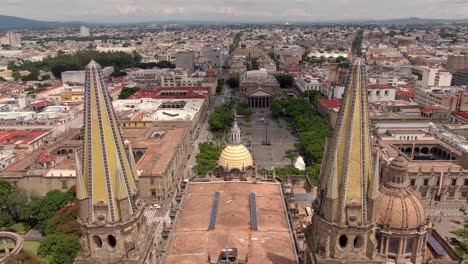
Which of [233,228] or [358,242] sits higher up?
[358,242]

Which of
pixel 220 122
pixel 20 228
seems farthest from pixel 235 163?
pixel 220 122

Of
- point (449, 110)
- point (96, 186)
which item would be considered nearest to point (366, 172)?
point (96, 186)

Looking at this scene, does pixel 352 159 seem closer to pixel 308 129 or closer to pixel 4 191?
pixel 4 191

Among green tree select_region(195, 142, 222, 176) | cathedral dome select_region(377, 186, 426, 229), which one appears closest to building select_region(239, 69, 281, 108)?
green tree select_region(195, 142, 222, 176)

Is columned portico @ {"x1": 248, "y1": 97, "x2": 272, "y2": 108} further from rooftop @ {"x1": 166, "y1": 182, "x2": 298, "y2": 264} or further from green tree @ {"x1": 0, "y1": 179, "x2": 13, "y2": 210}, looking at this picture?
rooftop @ {"x1": 166, "y1": 182, "x2": 298, "y2": 264}

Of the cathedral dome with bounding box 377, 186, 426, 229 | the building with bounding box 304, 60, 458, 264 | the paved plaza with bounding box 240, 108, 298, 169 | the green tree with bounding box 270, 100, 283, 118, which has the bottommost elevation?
the paved plaza with bounding box 240, 108, 298, 169

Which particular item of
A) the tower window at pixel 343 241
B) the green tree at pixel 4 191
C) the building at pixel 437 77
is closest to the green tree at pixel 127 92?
the green tree at pixel 4 191

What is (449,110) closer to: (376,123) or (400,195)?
(376,123)
